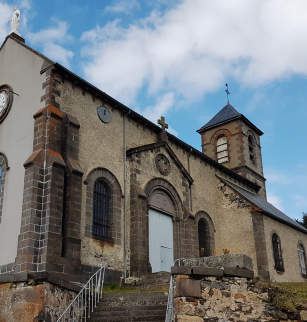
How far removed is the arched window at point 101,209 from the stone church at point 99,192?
3 centimetres

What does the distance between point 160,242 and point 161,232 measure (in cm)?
43

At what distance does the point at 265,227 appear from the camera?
1862 cm

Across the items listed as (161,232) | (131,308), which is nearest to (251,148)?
(161,232)

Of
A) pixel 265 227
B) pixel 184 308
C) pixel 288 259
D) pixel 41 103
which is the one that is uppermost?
pixel 41 103

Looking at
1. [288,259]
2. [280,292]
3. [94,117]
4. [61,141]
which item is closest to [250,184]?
[288,259]

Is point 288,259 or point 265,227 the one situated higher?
point 265,227

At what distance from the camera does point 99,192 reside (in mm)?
13664

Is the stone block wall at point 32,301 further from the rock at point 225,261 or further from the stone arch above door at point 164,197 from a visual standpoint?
the stone arch above door at point 164,197

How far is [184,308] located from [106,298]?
10.5ft

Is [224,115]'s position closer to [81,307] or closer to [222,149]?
[222,149]

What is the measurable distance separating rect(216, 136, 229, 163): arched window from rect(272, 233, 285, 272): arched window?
924cm

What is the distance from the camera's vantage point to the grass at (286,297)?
8164mm

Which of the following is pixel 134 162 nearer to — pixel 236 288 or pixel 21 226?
pixel 21 226

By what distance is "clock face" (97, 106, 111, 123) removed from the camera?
1452 centimetres
